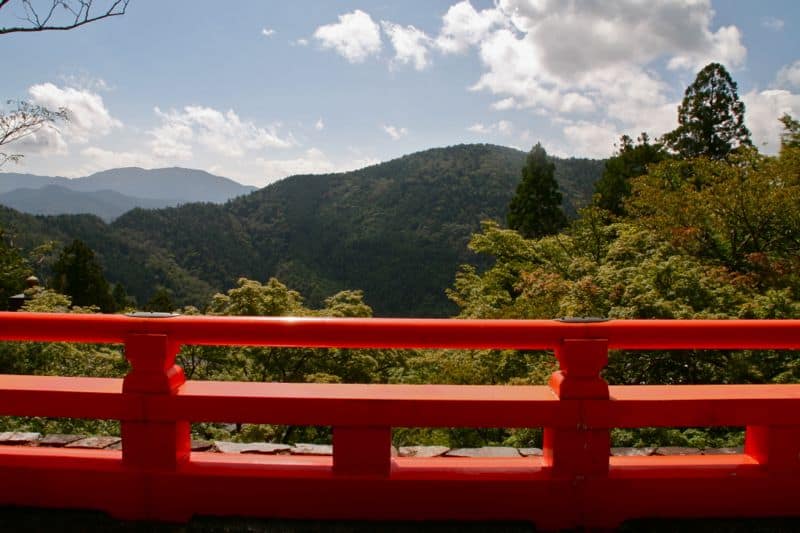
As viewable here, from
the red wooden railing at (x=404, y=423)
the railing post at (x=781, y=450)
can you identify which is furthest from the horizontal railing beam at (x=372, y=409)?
the railing post at (x=781, y=450)

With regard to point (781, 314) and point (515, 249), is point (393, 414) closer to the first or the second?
point (781, 314)

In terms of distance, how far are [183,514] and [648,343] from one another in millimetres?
2196

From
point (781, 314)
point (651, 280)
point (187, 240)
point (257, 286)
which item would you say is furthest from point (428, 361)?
point (187, 240)

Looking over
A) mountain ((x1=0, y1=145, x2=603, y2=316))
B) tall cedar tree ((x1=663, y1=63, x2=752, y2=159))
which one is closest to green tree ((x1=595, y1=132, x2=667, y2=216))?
tall cedar tree ((x1=663, y1=63, x2=752, y2=159))

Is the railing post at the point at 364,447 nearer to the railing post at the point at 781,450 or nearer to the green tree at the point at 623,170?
the railing post at the point at 781,450

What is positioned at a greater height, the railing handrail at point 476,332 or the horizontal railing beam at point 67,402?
the railing handrail at point 476,332

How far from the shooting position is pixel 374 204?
16150 centimetres

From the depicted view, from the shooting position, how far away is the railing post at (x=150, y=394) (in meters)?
2.46

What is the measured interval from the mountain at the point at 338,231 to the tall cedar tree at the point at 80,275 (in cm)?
3766

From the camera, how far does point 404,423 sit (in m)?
2.44

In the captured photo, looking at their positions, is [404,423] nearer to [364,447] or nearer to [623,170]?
[364,447]

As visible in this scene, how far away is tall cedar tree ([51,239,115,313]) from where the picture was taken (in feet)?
132

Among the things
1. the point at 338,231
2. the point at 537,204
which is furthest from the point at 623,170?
the point at 338,231

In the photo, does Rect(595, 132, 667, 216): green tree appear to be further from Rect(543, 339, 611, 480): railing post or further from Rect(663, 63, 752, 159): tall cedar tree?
Rect(543, 339, 611, 480): railing post
